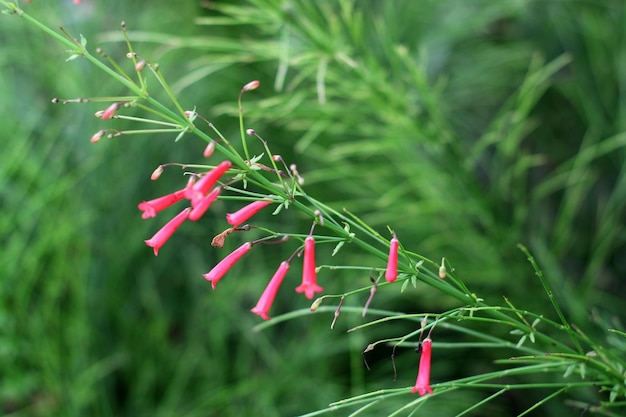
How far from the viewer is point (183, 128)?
80 centimetres

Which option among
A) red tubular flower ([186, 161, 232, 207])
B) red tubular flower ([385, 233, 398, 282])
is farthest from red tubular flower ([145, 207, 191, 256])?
red tubular flower ([385, 233, 398, 282])

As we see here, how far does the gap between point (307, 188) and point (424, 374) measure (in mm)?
1378

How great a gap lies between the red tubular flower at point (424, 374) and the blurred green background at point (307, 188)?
2.60 feet

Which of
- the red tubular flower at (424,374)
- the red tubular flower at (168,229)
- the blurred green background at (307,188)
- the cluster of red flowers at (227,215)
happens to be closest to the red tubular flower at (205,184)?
the cluster of red flowers at (227,215)

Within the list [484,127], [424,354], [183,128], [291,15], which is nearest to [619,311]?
[484,127]

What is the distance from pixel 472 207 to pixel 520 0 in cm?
68

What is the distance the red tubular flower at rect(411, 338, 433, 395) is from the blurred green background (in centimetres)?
79

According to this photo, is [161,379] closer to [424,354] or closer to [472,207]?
[472,207]

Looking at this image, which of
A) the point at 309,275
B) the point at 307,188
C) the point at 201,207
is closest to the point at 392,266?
the point at 309,275

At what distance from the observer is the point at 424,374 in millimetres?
815

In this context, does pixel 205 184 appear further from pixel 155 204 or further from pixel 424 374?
pixel 424 374

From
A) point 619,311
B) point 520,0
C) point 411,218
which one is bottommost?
point 619,311

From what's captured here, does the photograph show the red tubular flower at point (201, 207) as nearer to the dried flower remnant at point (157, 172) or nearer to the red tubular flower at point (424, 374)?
the dried flower remnant at point (157, 172)

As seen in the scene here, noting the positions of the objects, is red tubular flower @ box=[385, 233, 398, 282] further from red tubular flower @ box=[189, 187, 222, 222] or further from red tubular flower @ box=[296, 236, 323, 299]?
red tubular flower @ box=[189, 187, 222, 222]
